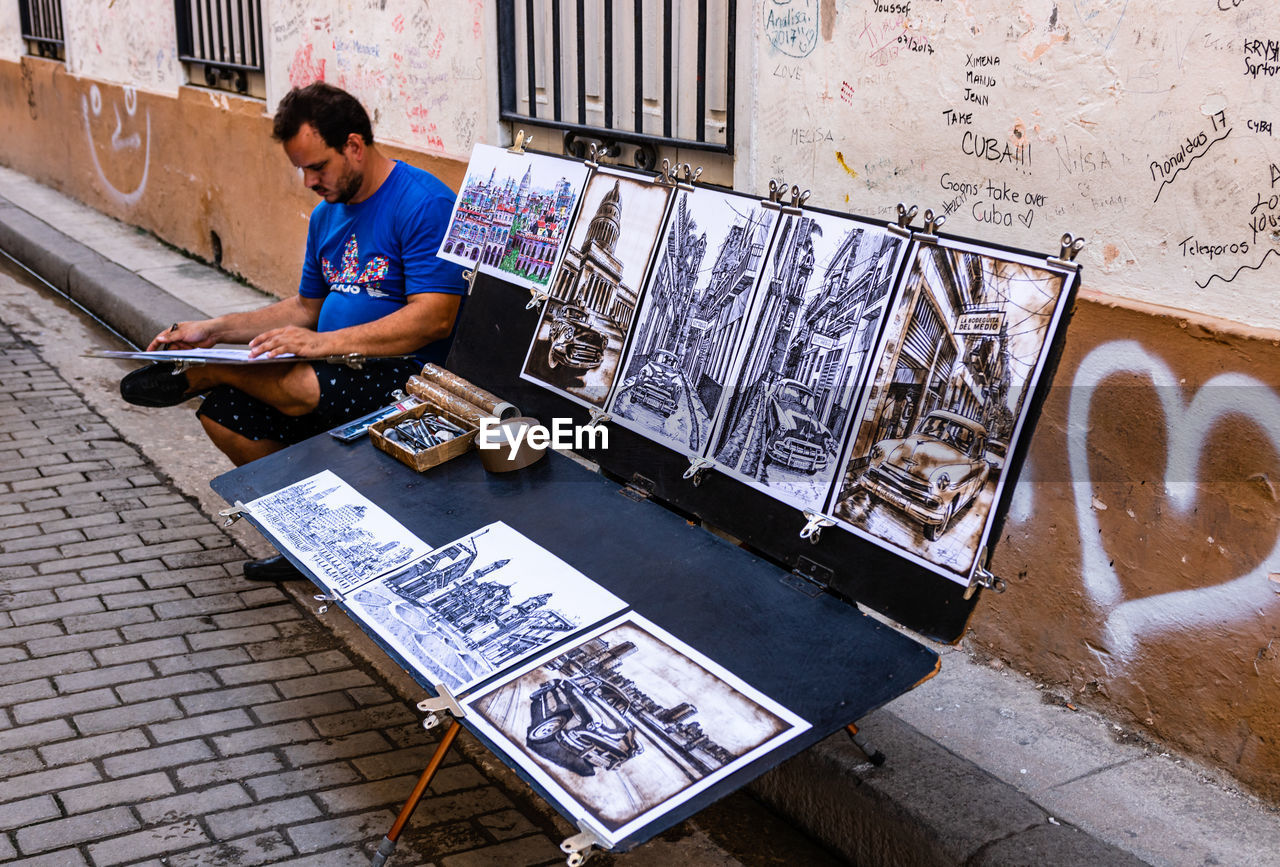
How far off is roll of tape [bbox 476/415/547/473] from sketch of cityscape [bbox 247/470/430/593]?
274 millimetres

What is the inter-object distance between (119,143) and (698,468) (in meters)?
8.13

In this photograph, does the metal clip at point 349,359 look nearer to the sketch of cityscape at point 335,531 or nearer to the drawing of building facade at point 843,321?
the sketch of cityscape at point 335,531

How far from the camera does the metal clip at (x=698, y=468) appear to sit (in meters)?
2.79

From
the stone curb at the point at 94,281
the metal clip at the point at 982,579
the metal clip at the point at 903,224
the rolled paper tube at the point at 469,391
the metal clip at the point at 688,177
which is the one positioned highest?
the metal clip at the point at 903,224

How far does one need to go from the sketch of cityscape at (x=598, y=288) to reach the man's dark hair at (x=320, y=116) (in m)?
0.95

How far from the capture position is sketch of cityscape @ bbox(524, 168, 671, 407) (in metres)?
3.04

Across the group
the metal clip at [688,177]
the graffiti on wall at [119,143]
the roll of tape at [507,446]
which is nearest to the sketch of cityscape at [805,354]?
the metal clip at [688,177]

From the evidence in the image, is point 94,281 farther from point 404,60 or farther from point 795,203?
point 795,203

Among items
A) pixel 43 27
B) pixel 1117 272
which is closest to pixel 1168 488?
pixel 1117 272

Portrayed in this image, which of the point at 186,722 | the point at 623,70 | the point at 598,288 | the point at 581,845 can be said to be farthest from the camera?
the point at 623,70

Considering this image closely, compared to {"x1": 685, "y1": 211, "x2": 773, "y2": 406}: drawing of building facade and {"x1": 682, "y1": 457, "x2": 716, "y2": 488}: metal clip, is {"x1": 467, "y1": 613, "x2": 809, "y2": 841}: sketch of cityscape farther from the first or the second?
{"x1": 685, "y1": 211, "x2": 773, "y2": 406}: drawing of building facade

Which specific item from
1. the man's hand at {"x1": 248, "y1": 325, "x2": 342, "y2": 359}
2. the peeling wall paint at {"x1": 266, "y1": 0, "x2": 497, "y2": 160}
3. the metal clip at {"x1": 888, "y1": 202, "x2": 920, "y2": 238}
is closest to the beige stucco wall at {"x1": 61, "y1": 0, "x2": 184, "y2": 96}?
the peeling wall paint at {"x1": 266, "y1": 0, "x2": 497, "y2": 160}

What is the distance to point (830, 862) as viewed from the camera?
9.49 ft

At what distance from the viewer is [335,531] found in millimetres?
3104
